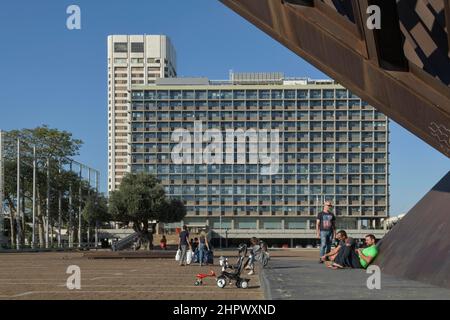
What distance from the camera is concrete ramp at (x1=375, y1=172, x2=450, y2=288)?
9.09m

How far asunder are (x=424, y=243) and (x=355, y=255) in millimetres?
3168

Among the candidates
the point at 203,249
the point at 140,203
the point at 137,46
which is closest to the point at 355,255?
the point at 203,249

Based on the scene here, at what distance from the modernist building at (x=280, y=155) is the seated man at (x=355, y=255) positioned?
110 metres

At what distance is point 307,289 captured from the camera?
810 centimetres

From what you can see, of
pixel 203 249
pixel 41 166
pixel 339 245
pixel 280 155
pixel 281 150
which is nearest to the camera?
pixel 339 245

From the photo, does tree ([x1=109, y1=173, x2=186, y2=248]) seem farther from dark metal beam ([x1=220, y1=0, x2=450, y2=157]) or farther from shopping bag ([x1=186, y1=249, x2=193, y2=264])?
dark metal beam ([x1=220, y1=0, x2=450, y2=157])

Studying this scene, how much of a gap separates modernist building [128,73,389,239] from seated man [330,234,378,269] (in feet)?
361

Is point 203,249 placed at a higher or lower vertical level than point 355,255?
lower

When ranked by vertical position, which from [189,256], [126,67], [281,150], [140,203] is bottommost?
[189,256]

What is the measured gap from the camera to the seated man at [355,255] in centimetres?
1279

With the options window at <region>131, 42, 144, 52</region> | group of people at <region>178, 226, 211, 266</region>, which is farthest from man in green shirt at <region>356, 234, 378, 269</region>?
window at <region>131, 42, 144, 52</region>

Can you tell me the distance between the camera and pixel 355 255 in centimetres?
1317

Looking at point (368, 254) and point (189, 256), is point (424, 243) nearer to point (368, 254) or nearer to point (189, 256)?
point (368, 254)

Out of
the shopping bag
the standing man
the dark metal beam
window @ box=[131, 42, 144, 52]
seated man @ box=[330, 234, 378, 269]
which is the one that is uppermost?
window @ box=[131, 42, 144, 52]
